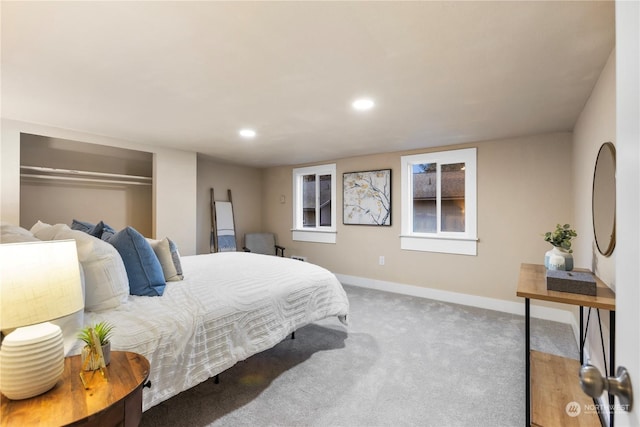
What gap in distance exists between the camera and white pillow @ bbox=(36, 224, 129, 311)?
64.5 inches

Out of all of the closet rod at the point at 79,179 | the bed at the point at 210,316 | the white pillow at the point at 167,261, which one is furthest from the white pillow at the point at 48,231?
the closet rod at the point at 79,179

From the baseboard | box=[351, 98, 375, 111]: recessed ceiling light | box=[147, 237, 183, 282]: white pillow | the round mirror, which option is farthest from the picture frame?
box=[147, 237, 183, 282]: white pillow

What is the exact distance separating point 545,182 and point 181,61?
3.83m

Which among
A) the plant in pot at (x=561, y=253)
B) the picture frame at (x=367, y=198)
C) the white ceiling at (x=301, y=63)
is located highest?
the white ceiling at (x=301, y=63)

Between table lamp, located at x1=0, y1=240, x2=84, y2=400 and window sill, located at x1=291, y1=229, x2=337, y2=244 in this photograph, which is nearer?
table lamp, located at x1=0, y1=240, x2=84, y2=400

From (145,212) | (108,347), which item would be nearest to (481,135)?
(108,347)

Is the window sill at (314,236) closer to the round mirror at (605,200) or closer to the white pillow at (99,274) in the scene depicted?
the round mirror at (605,200)

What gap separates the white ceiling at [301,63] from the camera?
1.41 meters

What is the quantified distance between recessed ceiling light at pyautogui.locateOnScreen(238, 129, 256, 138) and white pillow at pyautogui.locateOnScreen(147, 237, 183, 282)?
1.57 metres

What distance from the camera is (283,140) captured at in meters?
3.85

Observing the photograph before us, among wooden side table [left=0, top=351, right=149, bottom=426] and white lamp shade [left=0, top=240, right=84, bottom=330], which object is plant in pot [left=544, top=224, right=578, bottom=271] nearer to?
wooden side table [left=0, top=351, right=149, bottom=426]

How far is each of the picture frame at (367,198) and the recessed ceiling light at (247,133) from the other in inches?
76.3

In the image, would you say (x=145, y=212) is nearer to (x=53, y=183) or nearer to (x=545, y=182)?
(x=53, y=183)

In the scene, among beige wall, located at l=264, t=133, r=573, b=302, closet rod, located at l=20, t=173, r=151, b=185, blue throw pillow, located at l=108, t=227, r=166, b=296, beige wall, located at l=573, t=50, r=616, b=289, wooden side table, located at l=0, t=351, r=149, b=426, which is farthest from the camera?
beige wall, located at l=264, t=133, r=573, b=302
